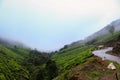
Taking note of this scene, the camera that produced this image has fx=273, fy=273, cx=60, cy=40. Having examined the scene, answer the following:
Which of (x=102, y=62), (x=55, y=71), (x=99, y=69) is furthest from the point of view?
(x=55, y=71)

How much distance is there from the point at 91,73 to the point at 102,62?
12195 mm

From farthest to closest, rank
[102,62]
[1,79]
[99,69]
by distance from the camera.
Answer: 1. [1,79]
2. [102,62]
3. [99,69]

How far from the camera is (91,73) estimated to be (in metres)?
71.1

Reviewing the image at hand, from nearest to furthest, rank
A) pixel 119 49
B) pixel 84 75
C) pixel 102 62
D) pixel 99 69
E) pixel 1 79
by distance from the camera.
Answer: pixel 84 75, pixel 99 69, pixel 102 62, pixel 119 49, pixel 1 79

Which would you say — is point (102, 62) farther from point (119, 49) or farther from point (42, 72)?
point (42, 72)

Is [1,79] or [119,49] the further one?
[1,79]

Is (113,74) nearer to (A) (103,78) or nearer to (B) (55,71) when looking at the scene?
(A) (103,78)

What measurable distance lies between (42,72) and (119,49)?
42.2 m

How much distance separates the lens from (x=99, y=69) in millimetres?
74875

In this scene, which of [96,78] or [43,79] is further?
[43,79]

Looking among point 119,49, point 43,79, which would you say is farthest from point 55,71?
point 119,49

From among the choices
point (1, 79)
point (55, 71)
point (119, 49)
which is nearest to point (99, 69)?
point (119, 49)

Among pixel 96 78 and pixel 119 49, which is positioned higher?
pixel 119 49

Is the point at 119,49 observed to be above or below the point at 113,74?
above
